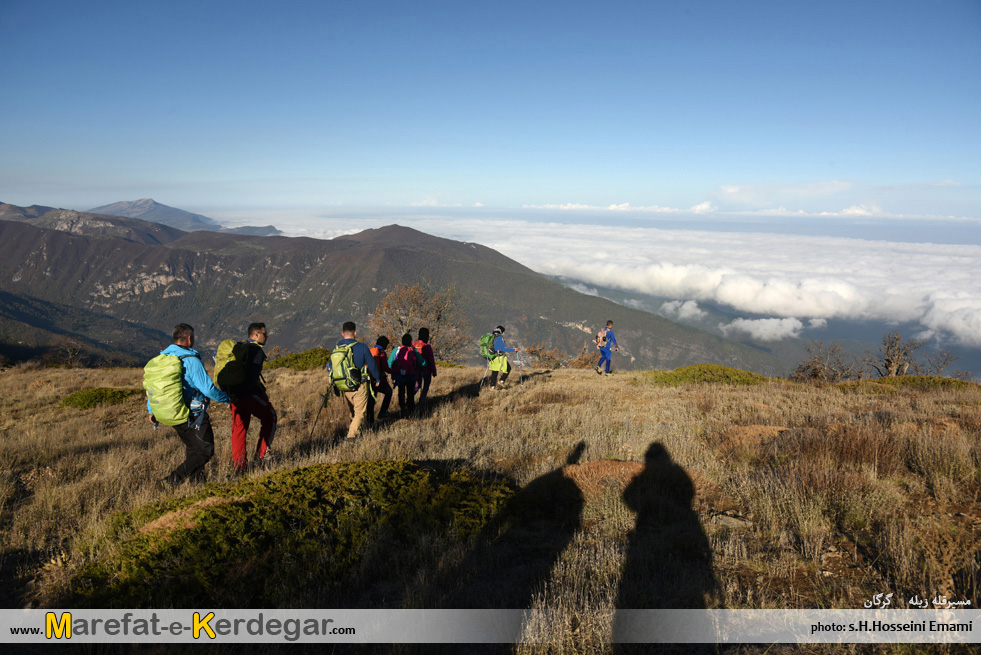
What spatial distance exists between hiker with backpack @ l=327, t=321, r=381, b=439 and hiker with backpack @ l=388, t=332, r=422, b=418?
1.80m

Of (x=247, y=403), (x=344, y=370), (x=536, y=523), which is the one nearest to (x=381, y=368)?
(x=344, y=370)

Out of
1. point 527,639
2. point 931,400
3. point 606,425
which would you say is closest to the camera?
point 527,639

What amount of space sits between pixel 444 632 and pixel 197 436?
172 inches

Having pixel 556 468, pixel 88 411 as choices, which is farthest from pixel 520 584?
pixel 88 411

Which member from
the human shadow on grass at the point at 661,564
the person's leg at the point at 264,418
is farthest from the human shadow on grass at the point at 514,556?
the person's leg at the point at 264,418

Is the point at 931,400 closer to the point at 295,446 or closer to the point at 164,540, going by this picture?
the point at 295,446

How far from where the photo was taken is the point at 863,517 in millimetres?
3902

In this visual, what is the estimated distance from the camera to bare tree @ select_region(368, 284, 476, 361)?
36719mm

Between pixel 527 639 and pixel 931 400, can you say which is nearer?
pixel 527 639

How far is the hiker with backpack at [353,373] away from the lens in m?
7.64

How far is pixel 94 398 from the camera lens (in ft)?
44.1

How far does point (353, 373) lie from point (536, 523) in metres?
4.47

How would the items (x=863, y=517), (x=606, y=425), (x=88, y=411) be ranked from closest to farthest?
(x=863, y=517)
(x=606, y=425)
(x=88, y=411)

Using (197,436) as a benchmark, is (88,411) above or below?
below
